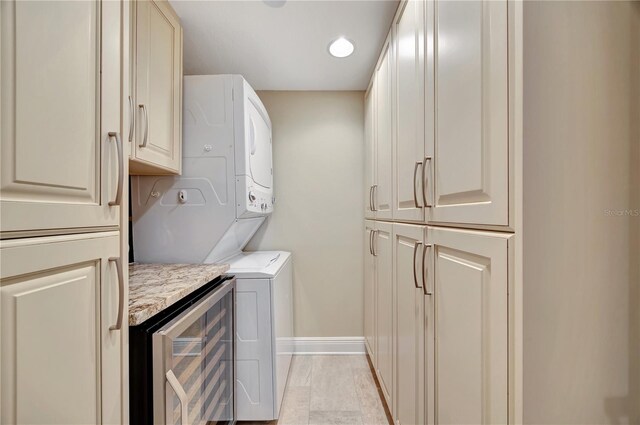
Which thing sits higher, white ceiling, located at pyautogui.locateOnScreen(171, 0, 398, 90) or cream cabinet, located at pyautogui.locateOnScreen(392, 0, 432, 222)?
white ceiling, located at pyautogui.locateOnScreen(171, 0, 398, 90)

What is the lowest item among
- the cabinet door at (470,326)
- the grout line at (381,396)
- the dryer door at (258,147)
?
the grout line at (381,396)

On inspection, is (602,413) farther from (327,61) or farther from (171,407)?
(327,61)

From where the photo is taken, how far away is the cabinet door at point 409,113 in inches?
47.8

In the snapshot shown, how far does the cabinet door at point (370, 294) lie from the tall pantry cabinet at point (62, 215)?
1.71 metres

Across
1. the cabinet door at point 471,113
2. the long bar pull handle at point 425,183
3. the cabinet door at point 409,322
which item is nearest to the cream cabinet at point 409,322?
the cabinet door at point 409,322

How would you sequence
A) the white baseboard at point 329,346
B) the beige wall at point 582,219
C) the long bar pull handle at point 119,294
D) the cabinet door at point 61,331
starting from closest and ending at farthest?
the cabinet door at point 61,331, the beige wall at point 582,219, the long bar pull handle at point 119,294, the white baseboard at point 329,346

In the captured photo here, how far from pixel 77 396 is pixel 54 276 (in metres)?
→ 0.27

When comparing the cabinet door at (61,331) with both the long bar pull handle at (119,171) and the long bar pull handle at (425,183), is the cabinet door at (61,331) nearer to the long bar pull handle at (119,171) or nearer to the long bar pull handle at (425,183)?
the long bar pull handle at (119,171)

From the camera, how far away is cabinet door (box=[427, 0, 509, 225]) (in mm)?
719

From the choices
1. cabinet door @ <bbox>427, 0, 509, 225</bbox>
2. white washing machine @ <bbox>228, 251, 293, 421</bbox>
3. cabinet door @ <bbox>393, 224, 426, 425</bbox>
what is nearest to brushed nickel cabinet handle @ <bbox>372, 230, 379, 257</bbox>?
cabinet door @ <bbox>393, 224, 426, 425</bbox>

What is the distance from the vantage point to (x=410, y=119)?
4.42 feet

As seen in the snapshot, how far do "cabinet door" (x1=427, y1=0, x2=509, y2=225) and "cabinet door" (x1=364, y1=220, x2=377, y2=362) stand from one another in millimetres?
1277

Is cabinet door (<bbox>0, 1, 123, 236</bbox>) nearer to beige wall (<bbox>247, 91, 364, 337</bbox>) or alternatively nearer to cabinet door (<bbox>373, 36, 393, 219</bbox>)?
cabinet door (<bbox>373, 36, 393, 219</bbox>)

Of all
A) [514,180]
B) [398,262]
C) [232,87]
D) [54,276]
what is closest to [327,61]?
[232,87]
